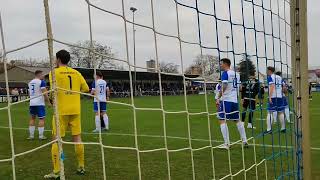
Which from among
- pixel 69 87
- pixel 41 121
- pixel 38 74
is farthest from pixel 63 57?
pixel 41 121

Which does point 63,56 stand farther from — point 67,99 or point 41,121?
point 41,121

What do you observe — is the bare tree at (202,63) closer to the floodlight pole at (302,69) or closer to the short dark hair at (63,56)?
the floodlight pole at (302,69)

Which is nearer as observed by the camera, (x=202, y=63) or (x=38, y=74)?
(x=202, y=63)

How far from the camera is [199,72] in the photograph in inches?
177

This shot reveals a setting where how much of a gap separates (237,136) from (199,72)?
5.40m

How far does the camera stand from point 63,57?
5035 millimetres

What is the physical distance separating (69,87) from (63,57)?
1.23 feet

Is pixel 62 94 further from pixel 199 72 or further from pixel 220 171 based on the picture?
pixel 220 171

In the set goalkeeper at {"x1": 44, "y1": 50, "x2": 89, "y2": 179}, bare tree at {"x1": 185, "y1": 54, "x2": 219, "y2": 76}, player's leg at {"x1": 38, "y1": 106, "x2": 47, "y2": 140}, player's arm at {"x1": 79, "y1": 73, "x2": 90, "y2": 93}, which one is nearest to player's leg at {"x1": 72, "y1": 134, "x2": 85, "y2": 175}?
goalkeeper at {"x1": 44, "y1": 50, "x2": 89, "y2": 179}

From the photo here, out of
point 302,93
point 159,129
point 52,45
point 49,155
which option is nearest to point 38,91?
point 49,155

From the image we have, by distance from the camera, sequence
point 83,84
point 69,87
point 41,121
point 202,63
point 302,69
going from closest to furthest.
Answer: point 202,63 → point 302,69 → point 69,87 → point 83,84 → point 41,121

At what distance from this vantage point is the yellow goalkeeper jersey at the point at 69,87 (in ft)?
16.6

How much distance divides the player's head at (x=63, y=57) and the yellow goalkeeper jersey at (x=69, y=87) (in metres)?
0.06

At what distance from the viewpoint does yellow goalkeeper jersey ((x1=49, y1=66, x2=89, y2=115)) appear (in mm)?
5048
